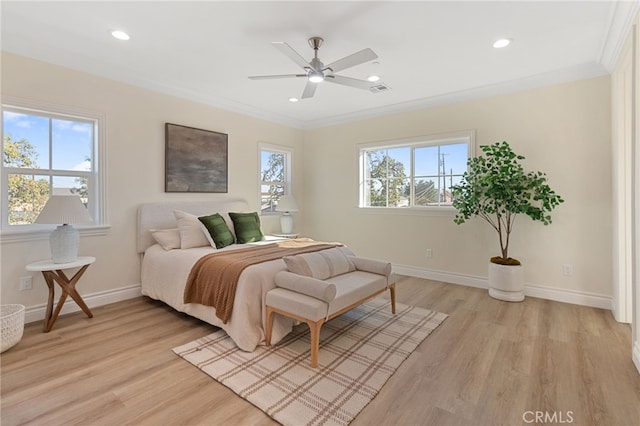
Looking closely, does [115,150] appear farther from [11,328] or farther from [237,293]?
[237,293]

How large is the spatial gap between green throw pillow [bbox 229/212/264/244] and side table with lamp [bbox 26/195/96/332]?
5.17 feet

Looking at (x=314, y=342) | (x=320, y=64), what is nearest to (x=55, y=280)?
(x=314, y=342)

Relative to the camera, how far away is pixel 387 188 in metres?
5.05

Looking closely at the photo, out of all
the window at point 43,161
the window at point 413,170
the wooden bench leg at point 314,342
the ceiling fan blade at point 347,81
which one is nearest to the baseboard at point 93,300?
the window at point 43,161

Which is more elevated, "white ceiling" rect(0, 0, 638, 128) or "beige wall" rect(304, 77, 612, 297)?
"white ceiling" rect(0, 0, 638, 128)

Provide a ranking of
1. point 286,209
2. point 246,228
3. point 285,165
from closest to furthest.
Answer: point 246,228
point 286,209
point 285,165

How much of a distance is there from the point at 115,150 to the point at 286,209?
253 cm

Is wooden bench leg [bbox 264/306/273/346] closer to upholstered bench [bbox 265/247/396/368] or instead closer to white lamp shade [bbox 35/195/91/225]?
upholstered bench [bbox 265/247/396/368]

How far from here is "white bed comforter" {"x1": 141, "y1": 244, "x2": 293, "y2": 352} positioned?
2.43 m

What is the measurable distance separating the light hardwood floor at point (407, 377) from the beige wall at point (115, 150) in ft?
1.69

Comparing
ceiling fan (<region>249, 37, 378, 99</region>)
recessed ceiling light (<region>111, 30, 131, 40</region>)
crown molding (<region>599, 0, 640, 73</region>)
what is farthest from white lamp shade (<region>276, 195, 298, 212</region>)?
crown molding (<region>599, 0, 640, 73</region>)

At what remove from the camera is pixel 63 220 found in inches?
105

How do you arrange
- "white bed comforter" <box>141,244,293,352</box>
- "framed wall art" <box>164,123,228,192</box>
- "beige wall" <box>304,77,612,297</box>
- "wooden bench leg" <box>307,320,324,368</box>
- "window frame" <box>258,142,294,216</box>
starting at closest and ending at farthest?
"wooden bench leg" <box>307,320,324,368</box>, "white bed comforter" <box>141,244,293,352</box>, "beige wall" <box>304,77,612,297</box>, "framed wall art" <box>164,123,228,192</box>, "window frame" <box>258,142,294,216</box>

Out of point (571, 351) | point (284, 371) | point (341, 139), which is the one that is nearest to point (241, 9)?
point (284, 371)
